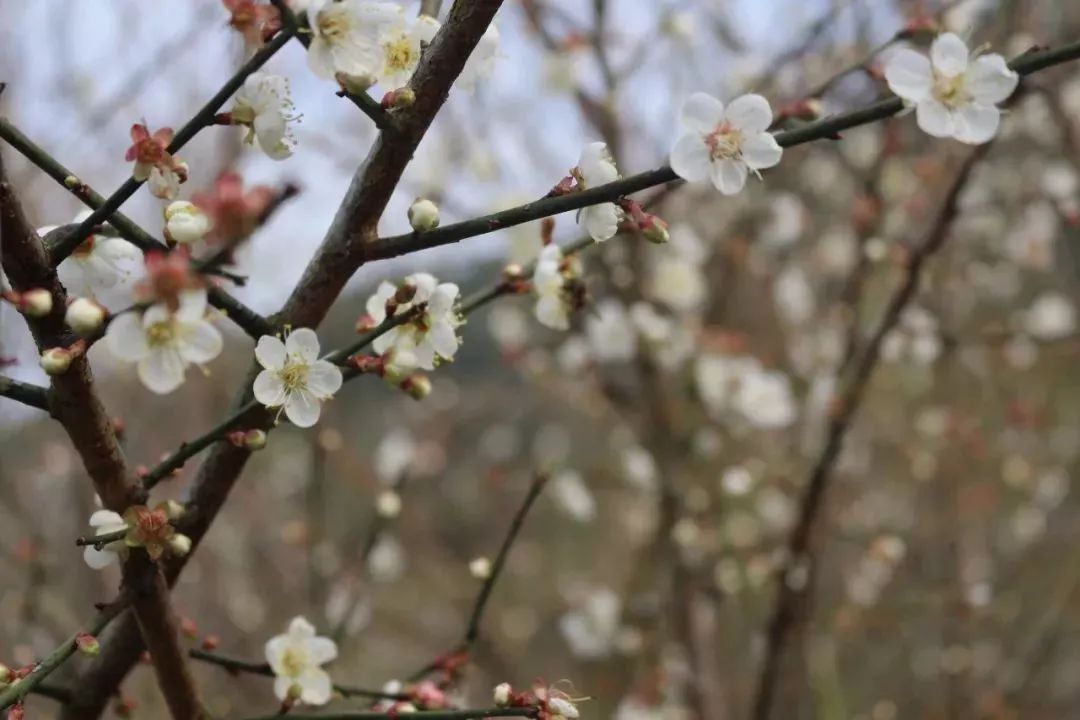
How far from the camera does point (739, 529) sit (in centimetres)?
328

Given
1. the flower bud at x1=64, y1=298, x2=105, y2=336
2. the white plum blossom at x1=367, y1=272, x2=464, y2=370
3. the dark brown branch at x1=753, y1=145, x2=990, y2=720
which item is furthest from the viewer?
the dark brown branch at x1=753, y1=145, x2=990, y2=720

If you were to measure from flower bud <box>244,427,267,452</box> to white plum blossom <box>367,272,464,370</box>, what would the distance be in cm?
14

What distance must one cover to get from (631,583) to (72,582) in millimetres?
1674

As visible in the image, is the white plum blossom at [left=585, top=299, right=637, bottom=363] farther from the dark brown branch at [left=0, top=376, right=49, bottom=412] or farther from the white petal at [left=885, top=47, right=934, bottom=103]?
the dark brown branch at [left=0, top=376, right=49, bottom=412]

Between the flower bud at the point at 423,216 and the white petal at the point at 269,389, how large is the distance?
6.7 inches

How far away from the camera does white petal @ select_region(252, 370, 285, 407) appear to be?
0.79 m

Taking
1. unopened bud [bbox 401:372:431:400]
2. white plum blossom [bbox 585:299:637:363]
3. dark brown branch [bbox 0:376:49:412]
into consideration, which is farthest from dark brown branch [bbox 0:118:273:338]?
white plum blossom [bbox 585:299:637:363]

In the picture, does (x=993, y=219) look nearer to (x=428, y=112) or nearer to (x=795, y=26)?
(x=795, y=26)

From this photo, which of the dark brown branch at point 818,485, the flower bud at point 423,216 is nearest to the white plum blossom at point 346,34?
the flower bud at point 423,216

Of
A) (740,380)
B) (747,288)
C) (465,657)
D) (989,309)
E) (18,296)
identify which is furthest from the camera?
(989,309)

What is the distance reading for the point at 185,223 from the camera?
73 cm

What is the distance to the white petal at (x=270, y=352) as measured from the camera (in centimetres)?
77

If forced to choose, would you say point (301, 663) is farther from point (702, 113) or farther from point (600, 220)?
point (702, 113)

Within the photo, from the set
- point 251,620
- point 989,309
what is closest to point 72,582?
point 251,620
